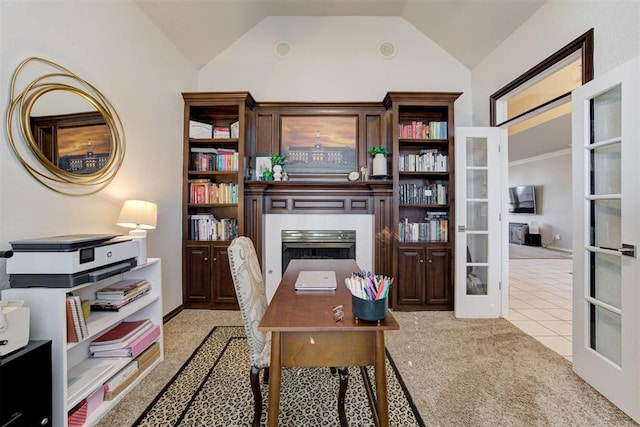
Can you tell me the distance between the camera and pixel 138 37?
8.36ft

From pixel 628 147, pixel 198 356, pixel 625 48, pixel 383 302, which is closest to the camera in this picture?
pixel 383 302

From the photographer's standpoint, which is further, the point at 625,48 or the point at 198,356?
the point at 198,356

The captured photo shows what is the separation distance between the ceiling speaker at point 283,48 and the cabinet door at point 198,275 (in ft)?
8.92

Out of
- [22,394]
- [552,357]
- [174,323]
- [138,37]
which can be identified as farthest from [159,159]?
[552,357]

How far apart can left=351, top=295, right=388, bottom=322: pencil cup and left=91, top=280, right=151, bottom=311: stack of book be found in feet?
5.55

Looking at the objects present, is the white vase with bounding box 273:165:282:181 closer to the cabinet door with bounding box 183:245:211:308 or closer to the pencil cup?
the cabinet door with bounding box 183:245:211:308

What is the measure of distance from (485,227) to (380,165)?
141 centimetres

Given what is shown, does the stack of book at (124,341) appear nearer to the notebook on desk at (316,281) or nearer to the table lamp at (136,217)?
the table lamp at (136,217)

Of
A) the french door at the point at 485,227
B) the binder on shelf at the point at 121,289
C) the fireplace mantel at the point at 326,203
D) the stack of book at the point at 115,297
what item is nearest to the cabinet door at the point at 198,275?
→ the fireplace mantel at the point at 326,203

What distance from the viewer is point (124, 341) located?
6.08ft

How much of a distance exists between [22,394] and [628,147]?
340 centimetres

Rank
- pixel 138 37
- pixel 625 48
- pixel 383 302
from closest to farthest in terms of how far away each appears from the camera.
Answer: pixel 383 302 < pixel 625 48 < pixel 138 37

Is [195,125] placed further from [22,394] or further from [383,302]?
[383,302]

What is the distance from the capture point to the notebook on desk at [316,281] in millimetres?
1540
